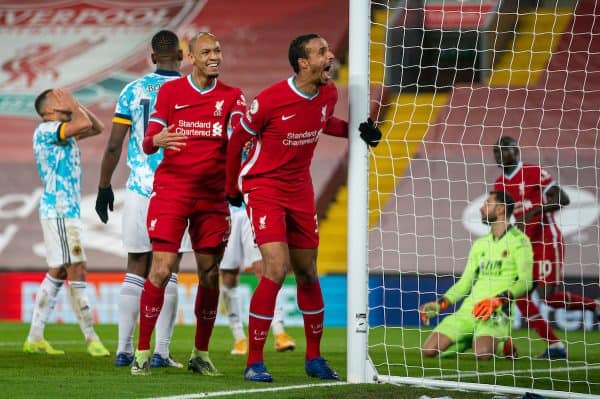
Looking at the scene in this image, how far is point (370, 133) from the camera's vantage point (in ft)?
21.5

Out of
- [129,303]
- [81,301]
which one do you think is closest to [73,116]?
[81,301]

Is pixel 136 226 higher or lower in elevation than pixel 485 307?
higher

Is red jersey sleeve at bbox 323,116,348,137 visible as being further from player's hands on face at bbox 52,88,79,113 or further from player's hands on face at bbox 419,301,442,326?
player's hands on face at bbox 52,88,79,113

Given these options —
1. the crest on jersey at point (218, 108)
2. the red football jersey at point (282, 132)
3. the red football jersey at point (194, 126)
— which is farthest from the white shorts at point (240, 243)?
the red football jersey at point (282, 132)

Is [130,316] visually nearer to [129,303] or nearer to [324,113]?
[129,303]

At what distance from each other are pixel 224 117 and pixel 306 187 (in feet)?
2.13

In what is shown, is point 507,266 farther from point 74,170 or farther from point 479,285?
point 74,170

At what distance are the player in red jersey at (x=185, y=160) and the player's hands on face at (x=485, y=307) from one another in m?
3.08

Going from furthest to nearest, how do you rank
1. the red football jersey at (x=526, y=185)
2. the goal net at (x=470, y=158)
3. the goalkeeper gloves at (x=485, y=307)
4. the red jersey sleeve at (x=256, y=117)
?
1. the goal net at (x=470, y=158)
2. the red football jersey at (x=526, y=185)
3. the goalkeeper gloves at (x=485, y=307)
4. the red jersey sleeve at (x=256, y=117)

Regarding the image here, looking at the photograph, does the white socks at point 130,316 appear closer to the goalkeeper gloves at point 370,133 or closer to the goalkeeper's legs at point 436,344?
the goalkeeper gloves at point 370,133

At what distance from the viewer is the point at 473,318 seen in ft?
30.8

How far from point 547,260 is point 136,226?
429cm

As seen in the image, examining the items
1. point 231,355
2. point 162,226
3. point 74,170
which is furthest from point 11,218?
point 162,226

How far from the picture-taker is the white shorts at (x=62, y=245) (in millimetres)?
9117
